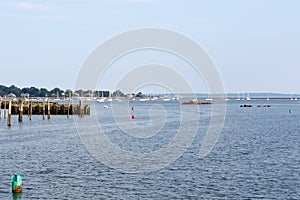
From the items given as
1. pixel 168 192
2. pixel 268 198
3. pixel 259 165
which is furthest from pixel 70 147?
pixel 268 198

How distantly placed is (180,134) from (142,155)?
93.3 feet

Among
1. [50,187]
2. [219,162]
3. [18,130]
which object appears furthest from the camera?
[18,130]

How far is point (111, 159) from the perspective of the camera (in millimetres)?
49312

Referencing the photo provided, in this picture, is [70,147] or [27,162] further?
[70,147]

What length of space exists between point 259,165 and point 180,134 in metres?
35.9

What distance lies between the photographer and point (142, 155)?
5316 centimetres

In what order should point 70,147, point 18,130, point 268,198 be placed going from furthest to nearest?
point 18,130 < point 70,147 < point 268,198

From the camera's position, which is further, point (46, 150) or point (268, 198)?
point (46, 150)

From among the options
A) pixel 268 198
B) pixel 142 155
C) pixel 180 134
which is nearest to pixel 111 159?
pixel 142 155

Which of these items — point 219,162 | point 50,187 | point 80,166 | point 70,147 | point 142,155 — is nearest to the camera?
point 50,187

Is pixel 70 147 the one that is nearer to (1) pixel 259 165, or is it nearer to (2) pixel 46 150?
(2) pixel 46 150

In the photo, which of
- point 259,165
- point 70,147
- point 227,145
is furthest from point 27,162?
point 227,145

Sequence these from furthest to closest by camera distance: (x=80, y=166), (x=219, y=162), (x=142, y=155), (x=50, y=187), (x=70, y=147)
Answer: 1. (x=70, y=147)
2. (x=142, y=155)
3. (x=219, y=162)
4. (x=80, y=166)
5. (x=50, y=187)

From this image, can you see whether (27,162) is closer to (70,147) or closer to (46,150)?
(46,150)
